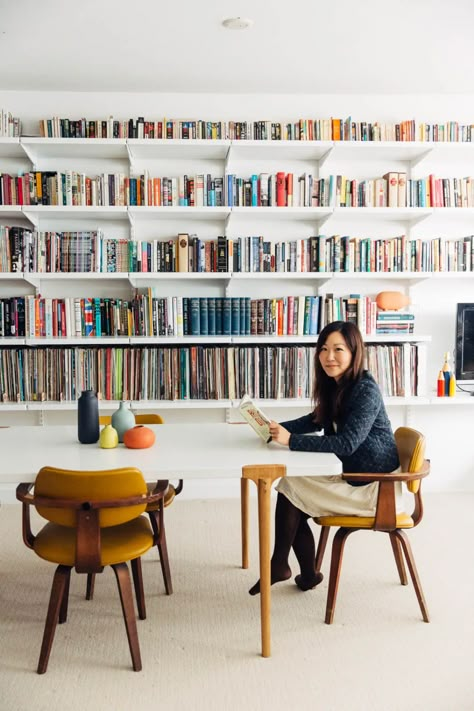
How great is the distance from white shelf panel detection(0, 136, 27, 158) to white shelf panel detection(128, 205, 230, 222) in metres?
0.78

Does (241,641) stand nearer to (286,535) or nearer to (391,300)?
(286,535)

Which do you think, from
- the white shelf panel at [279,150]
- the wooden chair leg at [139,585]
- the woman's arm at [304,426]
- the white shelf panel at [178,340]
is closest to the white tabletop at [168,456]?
the woman's arm at [304,426]

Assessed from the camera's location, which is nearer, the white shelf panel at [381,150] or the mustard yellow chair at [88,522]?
the mustard yellow chair at [88,522]

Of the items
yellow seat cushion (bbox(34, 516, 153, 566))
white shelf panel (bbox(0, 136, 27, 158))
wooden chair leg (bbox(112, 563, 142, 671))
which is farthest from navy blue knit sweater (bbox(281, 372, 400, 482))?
white shelf panel (bbox(0, 136, 27, 158))

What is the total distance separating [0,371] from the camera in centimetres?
393

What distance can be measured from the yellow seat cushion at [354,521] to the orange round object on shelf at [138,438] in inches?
29.1

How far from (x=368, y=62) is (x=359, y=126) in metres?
0.43

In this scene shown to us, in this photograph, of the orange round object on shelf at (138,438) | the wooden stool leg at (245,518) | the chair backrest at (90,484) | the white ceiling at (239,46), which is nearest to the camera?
the chair backrest at (90,484)

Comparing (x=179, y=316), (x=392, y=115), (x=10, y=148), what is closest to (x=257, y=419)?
(x=179, y=316)

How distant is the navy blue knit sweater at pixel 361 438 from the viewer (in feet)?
7.83

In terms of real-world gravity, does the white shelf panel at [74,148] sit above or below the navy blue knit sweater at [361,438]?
above

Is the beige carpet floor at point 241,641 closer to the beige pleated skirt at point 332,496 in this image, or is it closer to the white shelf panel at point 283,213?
the beige pleated skirt at point 332,496

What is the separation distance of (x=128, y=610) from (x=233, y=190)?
8.87 feet

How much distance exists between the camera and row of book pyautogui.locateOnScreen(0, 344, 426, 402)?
3939 mm
